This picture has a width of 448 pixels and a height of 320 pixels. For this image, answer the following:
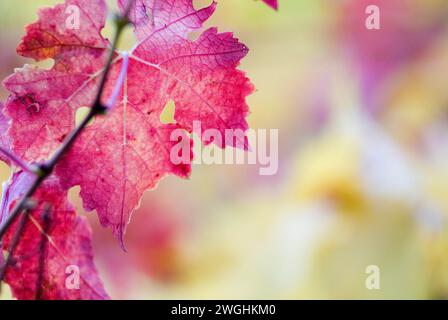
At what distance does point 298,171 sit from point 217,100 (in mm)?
1664

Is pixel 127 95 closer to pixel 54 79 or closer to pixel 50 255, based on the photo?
pixel 54 79

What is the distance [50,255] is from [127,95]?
175 mm

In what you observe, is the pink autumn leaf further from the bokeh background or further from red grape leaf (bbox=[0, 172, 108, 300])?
the bokeh background

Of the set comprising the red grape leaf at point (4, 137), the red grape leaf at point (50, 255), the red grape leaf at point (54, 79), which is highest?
the red grape leaf at point (54, 79)

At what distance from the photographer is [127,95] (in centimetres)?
55

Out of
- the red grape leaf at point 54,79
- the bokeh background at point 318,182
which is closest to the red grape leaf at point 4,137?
the red grape leaf at point 54,79

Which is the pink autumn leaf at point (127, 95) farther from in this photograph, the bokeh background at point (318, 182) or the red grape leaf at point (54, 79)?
the bokeh background at point (318, 182)

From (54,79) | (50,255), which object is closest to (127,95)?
(54,79)

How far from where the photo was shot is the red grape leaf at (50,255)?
567 millimetres

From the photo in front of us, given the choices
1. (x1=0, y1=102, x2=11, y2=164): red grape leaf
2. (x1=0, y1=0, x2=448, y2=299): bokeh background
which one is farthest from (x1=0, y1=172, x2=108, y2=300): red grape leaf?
(x1=0, y1=0, x2=448, y2=299): bokeh background

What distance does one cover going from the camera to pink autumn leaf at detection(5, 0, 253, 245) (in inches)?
20.4

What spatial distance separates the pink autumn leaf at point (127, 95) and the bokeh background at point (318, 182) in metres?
1.04
